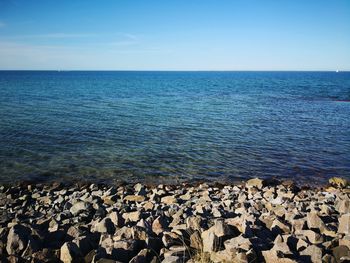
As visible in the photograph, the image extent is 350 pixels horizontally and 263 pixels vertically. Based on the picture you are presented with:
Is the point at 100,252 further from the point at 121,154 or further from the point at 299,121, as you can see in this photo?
the point at 299,121

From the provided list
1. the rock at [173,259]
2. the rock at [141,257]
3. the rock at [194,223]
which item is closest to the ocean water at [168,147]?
the rock at [194,223]

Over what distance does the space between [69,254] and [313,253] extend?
4.85 meters

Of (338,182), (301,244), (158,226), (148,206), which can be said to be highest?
(301,244)

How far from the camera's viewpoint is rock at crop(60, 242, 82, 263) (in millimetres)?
5785

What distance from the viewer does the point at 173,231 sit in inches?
263

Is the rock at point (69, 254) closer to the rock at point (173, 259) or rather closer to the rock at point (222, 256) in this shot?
the rock at point (173, 259)

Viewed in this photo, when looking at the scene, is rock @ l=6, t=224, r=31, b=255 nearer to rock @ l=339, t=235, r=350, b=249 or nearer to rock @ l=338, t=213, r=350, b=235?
rock @ l=339, t=235, r=350, b=249

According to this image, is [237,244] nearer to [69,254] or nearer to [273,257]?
[273,257]

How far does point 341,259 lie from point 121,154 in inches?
553

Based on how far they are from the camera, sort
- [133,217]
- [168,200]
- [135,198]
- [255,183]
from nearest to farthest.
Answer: [133,217]
[168,200]
[135,198]
[255,183]

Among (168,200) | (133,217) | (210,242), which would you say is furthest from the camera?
(168,200)

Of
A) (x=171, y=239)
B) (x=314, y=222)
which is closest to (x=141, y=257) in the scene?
(x=171, y=239)

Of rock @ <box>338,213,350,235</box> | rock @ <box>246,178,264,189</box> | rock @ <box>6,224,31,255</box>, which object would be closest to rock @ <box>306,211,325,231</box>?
rock @ <box>338,213,350,235</box>

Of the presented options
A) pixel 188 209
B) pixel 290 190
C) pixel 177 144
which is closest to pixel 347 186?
pixel 290 190
